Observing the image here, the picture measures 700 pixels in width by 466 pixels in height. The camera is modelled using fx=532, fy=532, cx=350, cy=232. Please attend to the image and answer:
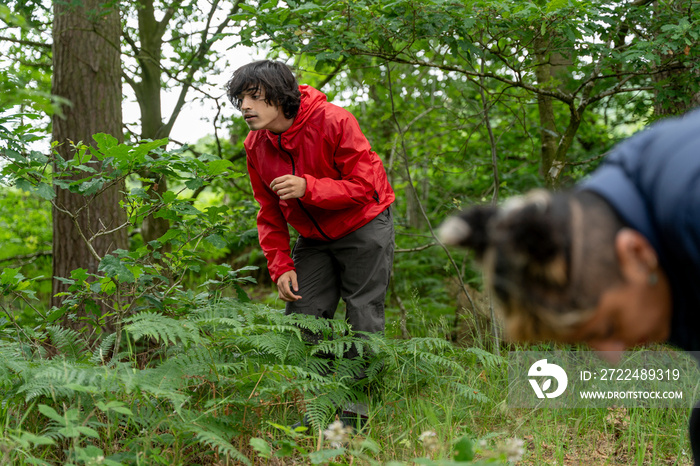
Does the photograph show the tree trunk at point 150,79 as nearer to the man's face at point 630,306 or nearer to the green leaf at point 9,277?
the green leaf at point 9,277

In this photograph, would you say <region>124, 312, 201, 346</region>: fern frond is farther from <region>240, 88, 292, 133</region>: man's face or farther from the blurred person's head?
the blurred person's head

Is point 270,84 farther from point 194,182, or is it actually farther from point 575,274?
point 575,274

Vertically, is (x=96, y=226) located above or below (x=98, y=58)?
below

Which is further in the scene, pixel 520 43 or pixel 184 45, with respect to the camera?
pixel 184 45

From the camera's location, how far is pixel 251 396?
228 centimetres

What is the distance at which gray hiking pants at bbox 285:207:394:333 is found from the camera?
3.03 metres

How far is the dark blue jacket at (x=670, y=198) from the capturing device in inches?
33.3

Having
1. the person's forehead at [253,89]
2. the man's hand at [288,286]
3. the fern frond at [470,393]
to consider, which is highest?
the person's forehead at [253,89]

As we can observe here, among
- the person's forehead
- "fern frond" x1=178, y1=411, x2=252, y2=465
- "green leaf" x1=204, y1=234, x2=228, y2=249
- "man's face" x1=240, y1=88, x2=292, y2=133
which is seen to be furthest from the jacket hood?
"fern frond" x1=178, y1=411, x2=252, y2=465

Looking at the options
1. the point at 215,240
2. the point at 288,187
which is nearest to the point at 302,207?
the point at 288,187

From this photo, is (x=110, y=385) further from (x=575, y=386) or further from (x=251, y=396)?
(x=575, y=386)

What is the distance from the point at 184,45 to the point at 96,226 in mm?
2501

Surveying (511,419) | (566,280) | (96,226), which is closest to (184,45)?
(96,226)

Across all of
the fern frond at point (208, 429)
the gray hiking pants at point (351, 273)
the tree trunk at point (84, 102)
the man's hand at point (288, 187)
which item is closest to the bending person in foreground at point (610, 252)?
the fern frond at point (208, 429)
